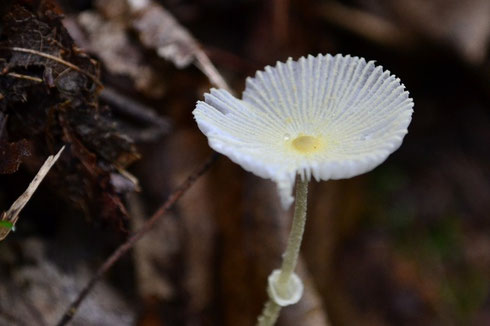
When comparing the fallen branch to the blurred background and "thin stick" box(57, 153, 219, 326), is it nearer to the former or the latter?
the blurred background

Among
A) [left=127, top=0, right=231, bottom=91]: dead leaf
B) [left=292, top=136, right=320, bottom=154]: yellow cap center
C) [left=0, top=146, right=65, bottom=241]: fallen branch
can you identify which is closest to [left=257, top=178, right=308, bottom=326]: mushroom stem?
[left=292, top=136, right=320, bottom=154]: yellow cap center

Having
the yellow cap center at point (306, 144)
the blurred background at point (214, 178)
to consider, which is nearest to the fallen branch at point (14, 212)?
the blurred background at point (214, 178)

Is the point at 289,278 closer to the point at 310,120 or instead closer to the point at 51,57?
the point at 310,120

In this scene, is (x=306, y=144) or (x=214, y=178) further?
(x=214, y=178)

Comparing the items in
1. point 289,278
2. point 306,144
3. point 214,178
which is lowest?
point 289,278

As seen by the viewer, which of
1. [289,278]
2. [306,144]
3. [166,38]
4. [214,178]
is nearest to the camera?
[306,144]

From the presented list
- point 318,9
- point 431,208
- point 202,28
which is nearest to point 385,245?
point 431,208

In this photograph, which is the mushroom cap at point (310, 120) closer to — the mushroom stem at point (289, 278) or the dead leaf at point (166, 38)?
the mushroom stem at point (289, 278)

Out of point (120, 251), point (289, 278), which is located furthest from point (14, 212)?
point (289, 278)
